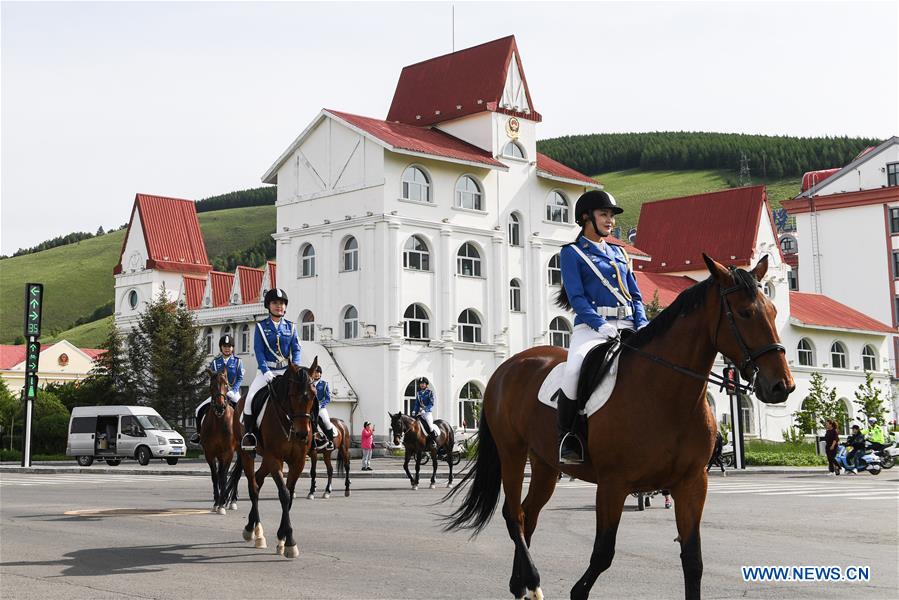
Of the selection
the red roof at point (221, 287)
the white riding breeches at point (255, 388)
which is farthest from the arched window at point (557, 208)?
the white riding breeches at point (255, 388)

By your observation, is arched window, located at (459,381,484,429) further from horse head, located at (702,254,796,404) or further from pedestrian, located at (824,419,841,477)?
horse head, located at (702,254,796,404)

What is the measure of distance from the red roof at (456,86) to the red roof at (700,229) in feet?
69.9

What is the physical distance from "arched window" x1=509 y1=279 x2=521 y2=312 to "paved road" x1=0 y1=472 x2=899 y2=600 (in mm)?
43366

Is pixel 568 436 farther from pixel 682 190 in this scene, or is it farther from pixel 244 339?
pixel 682 190

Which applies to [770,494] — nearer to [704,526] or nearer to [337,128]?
[704,526]

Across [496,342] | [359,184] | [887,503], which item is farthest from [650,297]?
[887,503]

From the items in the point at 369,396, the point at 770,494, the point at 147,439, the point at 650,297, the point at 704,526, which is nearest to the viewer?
the point at 704,526

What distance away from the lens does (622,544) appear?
13.8 meters

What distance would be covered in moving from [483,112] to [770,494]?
4310 centimetres

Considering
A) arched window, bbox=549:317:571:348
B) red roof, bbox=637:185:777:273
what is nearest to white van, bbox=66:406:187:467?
arched window, bbox=549:317:571:348

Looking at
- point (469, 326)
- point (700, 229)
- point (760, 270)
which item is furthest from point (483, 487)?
point (700, 229)

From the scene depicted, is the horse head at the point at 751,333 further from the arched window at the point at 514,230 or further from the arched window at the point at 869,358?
the arched window at the point at 869,358

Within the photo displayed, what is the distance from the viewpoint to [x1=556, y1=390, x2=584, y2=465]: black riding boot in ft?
27.7

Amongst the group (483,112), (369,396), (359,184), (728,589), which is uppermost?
(483,112)
